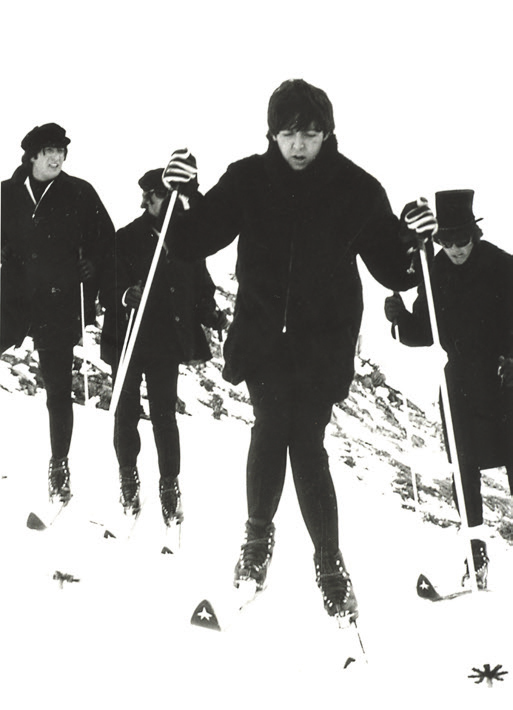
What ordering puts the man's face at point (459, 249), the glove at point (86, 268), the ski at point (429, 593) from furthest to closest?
1. the glove at point (86, 268)
2. the man's face at point (459, 249)
3. the ski at point (429, 593)

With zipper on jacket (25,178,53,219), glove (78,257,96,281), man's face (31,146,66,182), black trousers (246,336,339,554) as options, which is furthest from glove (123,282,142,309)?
black trousers (246,336,339,554)

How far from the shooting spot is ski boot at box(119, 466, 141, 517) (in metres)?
5.42

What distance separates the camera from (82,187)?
5.53 m

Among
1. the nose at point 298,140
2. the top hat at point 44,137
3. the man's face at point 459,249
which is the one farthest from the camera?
the top hat at point 44,137

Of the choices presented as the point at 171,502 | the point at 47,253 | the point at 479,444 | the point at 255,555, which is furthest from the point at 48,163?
the point at 479,444

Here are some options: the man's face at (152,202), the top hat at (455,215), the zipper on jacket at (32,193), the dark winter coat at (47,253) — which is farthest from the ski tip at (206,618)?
the zipper on jacket at (32,193)

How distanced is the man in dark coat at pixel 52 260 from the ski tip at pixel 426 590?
205 centimetres

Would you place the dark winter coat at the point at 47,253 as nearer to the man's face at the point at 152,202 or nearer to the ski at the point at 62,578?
the man's face at the point at 152,202

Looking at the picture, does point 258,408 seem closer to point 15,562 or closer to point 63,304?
point 15,562

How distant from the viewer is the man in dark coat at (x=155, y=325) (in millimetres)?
5410

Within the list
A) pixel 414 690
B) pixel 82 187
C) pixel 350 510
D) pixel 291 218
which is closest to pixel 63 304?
pixel 82 187

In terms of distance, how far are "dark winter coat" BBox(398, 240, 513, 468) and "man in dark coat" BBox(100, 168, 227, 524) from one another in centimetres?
126

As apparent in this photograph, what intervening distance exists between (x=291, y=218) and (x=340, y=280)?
1.06 feet

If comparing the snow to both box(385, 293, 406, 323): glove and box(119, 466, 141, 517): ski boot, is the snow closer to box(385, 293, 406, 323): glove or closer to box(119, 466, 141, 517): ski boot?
box(119, 466, 141, 517): ski boot
